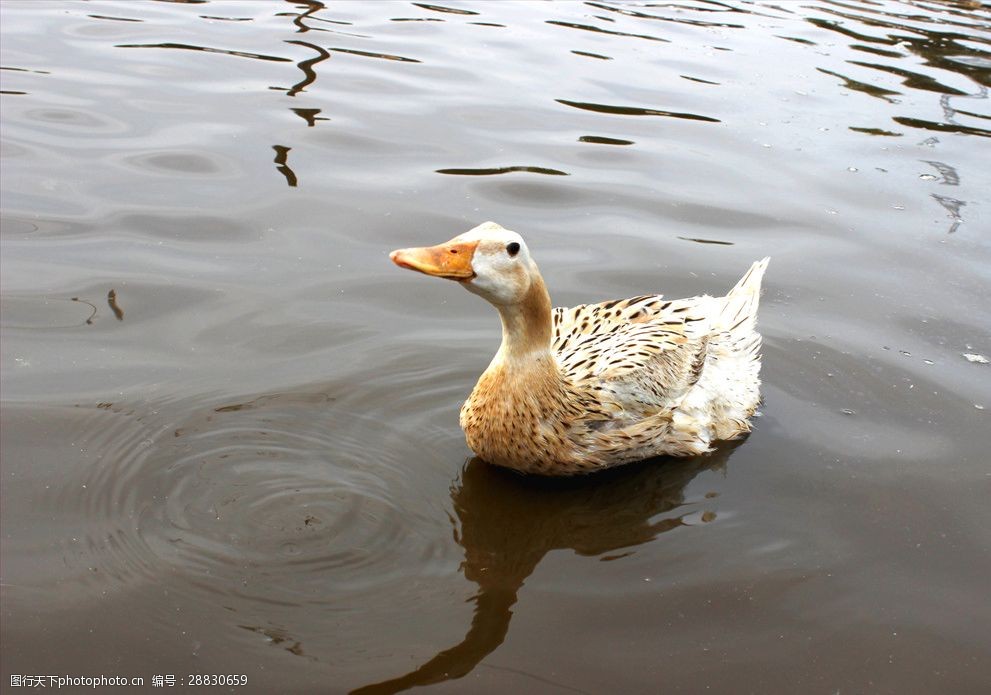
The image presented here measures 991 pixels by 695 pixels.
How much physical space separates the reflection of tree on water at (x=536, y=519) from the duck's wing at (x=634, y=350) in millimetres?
361

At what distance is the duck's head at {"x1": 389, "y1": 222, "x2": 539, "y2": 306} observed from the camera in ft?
15.1

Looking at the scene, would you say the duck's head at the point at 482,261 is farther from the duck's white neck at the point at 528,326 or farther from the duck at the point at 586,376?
the duck's white neck at the point at 528,326

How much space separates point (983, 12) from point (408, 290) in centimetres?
1286

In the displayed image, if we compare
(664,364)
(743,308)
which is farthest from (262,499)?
(743,308)

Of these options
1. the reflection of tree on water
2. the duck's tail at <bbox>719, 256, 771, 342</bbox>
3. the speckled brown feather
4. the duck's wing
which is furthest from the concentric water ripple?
the duck's tail at <bbox>719, 256, 771, 342</bbox>

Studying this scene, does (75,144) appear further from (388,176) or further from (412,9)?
(412,9)

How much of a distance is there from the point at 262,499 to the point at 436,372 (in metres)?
1.56

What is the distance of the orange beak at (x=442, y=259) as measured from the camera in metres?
4.55

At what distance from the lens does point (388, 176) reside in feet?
28.1

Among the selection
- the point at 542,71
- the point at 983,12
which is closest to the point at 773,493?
the point at 542,71

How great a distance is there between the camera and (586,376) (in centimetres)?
555

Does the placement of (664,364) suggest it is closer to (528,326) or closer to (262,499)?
(528,326)

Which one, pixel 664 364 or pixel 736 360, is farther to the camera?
pixel 736 360

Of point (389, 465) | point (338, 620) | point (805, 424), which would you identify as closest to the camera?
point (338, 620)
